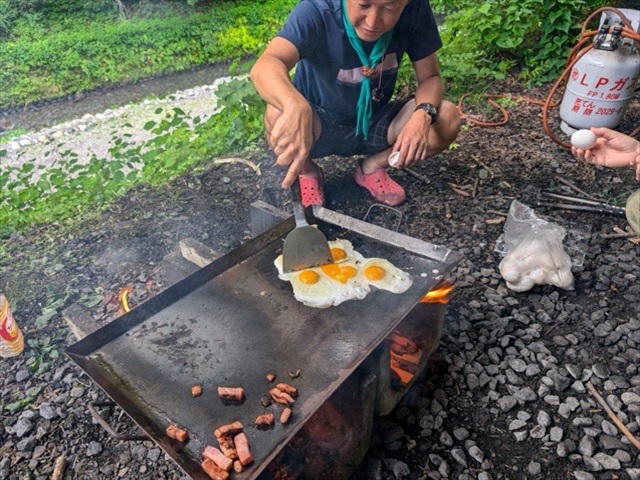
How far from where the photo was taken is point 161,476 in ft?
7.07

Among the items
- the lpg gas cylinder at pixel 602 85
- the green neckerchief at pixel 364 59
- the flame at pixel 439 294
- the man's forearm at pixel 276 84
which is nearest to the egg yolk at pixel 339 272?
the flame at pixel 439 294

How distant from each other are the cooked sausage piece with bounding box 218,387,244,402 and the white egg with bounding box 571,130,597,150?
2532 millimetres

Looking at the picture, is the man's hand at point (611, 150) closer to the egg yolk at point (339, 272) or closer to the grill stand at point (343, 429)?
the egg yolk at point (339, 272)

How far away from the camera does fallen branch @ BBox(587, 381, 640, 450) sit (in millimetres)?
2220

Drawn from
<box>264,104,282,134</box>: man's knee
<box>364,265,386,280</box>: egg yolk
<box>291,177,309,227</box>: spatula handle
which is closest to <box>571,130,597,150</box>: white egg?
<box>364,265,386,280</box>: egg yolk

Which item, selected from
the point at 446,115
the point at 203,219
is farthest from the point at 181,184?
the point at 446,115

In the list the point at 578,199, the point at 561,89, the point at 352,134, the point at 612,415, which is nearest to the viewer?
the point at 612,415

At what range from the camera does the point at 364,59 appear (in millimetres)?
3145

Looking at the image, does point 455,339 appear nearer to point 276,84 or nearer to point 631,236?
point 631,236

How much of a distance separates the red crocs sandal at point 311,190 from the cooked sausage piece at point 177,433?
7.42 feet

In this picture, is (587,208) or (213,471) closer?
(213,471)

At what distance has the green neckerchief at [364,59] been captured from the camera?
9.82 feet

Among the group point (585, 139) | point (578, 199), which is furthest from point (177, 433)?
point (578, 199)

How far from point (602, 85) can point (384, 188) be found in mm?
2621
